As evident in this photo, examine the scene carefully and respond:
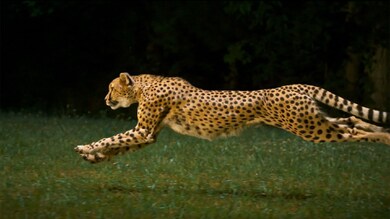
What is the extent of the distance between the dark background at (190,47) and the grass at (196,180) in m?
6.58

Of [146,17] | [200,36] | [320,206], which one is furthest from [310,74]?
[320,206]

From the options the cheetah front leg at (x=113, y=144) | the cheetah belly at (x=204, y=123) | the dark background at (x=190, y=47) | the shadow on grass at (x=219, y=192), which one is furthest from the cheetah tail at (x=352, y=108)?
the dark background at (x=190, y=47)

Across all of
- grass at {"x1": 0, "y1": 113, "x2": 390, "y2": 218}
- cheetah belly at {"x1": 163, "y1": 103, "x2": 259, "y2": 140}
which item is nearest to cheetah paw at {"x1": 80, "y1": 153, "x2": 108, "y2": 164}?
grass at {"x1": 0, "y1": 113, "x2": 390, "y2": 218}

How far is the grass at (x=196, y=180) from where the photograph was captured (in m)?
6.98

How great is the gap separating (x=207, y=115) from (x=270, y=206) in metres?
1.24

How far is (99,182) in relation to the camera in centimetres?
834

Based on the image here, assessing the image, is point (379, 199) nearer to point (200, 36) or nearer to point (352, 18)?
point (352, 18)

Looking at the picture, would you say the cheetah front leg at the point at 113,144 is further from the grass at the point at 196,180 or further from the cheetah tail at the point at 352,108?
the cheetah tail at the point at 352,108

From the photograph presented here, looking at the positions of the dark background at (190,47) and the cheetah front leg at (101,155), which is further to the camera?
the dark background at (190,47)

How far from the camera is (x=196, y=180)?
337 inches

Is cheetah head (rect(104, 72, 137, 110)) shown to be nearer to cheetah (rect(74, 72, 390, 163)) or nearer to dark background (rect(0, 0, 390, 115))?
cheetah (rect(74, 72, 390, 163))

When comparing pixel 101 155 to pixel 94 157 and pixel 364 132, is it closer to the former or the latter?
pixel 94 157

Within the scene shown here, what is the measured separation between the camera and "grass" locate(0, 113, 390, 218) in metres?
6.98

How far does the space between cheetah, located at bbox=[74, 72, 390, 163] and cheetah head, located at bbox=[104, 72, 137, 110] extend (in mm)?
10
